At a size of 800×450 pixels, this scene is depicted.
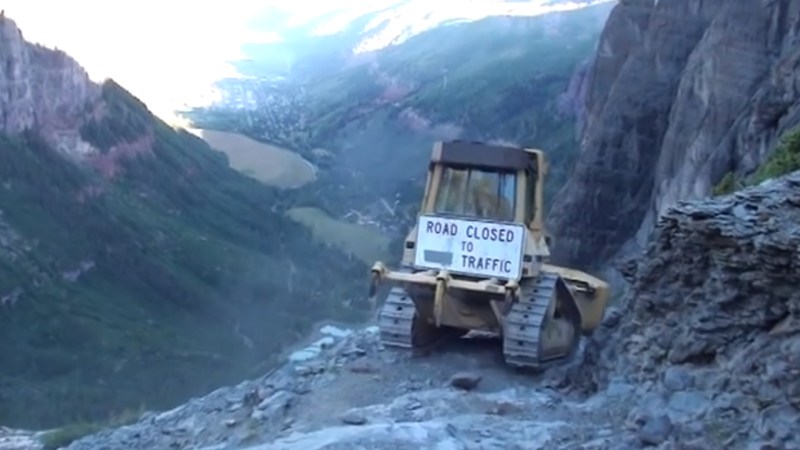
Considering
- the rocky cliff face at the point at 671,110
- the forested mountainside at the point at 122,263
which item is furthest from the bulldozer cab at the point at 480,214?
the forested mountainside at the point at 122,263

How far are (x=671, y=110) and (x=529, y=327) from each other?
19.2 meters

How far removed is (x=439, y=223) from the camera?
19062 mm

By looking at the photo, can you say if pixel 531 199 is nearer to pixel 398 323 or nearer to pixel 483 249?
pixel 483 249

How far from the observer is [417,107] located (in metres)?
111

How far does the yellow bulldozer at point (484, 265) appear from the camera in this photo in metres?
18.8

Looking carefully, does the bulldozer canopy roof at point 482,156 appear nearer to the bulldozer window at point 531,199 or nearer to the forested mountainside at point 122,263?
the bulldozer window at point 531,199

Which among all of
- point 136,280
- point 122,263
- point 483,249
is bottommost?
point 136,280

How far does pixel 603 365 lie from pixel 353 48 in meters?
164

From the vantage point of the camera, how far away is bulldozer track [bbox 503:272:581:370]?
18844 millimetres

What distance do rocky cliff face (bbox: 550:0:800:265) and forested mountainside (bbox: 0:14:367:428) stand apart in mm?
12525

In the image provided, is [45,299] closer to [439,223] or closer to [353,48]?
[439,223]

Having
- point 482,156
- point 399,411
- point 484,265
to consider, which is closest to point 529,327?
point 484,265

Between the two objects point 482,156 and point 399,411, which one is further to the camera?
point 482,156

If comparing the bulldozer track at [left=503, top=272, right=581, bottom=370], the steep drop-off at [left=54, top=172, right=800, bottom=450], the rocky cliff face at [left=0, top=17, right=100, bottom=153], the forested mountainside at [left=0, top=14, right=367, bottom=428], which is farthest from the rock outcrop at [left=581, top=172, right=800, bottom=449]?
the rocky cliff face at [left=0, top=17, right=100, bottom=153]
